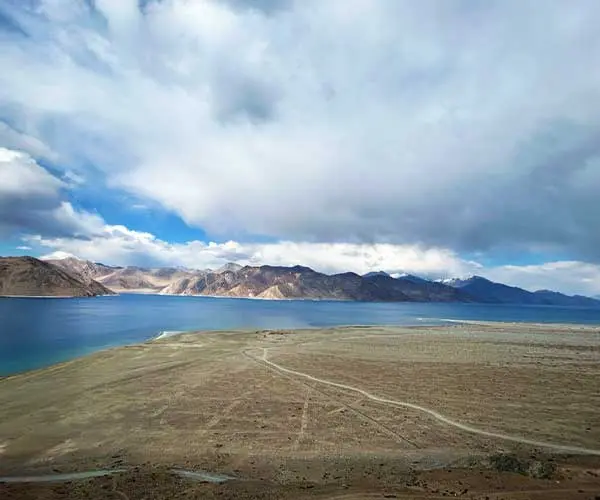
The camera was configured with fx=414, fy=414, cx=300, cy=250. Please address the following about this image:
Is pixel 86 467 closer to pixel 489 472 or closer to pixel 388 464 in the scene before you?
pixel 388 464

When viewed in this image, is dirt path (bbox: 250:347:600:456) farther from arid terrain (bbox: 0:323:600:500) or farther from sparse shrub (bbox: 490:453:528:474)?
sparse shrub (bbox: 490:453:528:474)

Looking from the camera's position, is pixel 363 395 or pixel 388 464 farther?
pixel 363 395

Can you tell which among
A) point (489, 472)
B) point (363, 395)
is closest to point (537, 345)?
point (363, 395)

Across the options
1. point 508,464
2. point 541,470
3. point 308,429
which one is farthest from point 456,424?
point 308,429

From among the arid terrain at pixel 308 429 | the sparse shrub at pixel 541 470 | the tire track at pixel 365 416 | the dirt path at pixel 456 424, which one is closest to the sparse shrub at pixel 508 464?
the arid terrain at pixel 308 429

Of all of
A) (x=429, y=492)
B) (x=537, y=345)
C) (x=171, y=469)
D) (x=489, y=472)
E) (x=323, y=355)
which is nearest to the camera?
(x=429, y=492)

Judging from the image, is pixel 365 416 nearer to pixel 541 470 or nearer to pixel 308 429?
pixel 308 429

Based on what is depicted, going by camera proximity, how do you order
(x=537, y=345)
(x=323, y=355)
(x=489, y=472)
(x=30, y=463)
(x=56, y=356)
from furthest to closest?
(x=537, y=345) < (x=56, y=356) < (x=323, y=355) < (x=30, y=463) < (x=489, y=472)

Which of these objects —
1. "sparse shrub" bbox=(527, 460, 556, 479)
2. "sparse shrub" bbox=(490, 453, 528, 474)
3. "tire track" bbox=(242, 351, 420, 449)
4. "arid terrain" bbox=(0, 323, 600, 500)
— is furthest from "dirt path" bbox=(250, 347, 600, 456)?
"sparse shrub" bbox=(527, 460, 556, 479)
